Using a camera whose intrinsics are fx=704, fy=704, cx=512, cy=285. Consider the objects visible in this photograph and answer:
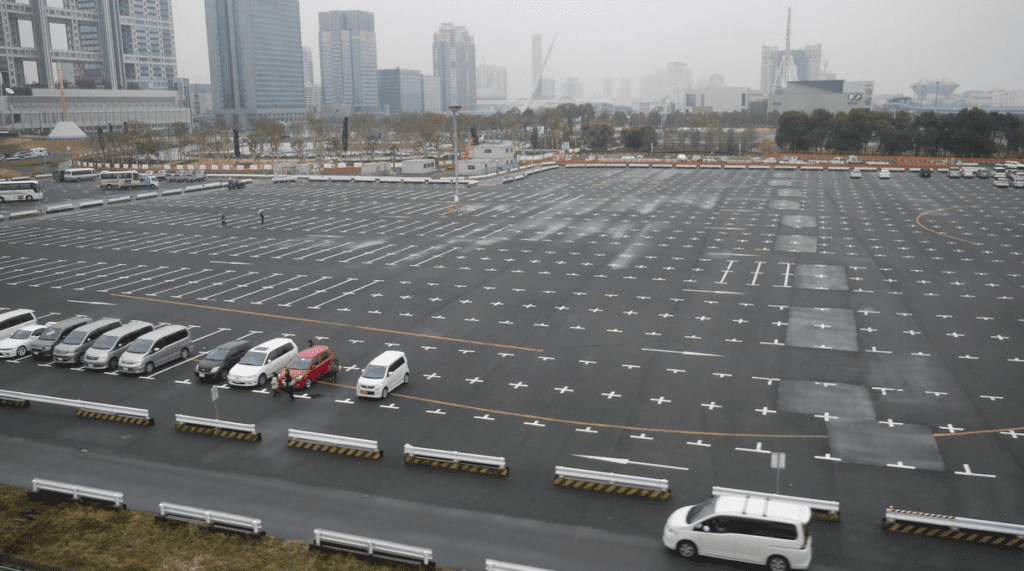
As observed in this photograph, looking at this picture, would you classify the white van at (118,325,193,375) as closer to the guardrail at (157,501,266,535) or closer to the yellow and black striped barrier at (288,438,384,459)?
the yellow and black striped barrier at (288,438,384,459)

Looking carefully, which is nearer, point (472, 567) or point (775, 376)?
point (472, 567)

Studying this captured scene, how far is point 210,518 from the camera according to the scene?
17078 millimetres

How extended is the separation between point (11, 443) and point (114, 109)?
207 meters

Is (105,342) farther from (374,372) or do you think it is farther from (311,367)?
(374,372)

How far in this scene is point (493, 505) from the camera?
18156mm

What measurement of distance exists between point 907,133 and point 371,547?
448ft

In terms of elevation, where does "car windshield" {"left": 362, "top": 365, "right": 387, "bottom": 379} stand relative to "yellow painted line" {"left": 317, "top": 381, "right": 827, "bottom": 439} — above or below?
above

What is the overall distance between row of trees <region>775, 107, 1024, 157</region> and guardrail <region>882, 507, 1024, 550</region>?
125m

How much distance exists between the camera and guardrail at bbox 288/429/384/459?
20953mm

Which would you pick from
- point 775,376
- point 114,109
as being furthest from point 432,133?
point 775,376

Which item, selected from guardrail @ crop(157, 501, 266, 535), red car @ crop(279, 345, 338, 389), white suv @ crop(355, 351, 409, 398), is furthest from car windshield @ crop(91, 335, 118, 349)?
guardrail @ crop(157, 501, 266, 535)

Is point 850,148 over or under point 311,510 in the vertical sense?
over

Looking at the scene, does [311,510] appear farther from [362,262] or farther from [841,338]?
[362,262]

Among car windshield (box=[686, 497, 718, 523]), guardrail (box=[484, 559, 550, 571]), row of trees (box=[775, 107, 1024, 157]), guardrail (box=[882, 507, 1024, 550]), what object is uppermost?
row of trees (box=[775, 107, 1024, 157])
